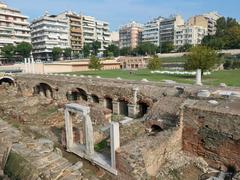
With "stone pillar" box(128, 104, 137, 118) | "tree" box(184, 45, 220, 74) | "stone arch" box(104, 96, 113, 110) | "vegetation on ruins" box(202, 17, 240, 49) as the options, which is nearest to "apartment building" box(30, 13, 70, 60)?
"vegetation on ruins" box(202, 17, 240, 49)

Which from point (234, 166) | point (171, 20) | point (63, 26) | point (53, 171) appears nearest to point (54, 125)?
point (53, 171)

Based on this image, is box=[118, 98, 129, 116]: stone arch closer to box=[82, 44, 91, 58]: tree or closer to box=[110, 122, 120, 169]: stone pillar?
box=[110, 122, 120, 169]: stone pillar

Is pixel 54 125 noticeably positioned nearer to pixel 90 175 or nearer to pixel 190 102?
pixel 90 175

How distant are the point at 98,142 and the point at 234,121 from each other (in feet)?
23.8

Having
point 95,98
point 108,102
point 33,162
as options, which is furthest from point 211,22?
point 33,162

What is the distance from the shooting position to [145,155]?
984cm

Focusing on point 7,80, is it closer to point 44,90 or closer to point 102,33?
point 44,90

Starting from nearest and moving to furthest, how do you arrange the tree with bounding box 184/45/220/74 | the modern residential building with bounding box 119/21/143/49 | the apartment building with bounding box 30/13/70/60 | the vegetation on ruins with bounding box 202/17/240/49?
the tree with bounding box 184/45/220/74
the vegetation on ruins with bounding box 202/17/240/49
the apartment building with bounding box 30/13/70/60
the modern residential building with bounding box 119/21/143/49

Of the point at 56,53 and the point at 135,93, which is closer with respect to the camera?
the point at 135,93

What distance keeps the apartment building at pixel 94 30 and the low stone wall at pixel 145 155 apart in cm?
8473

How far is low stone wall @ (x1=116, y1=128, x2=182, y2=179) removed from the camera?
9.68m

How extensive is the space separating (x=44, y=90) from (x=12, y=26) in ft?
161

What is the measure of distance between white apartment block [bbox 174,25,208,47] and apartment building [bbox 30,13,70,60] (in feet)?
145

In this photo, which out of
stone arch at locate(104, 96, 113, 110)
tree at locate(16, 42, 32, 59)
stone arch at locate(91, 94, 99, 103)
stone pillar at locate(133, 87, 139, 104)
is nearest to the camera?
stone pillar at locate(133, 87, 139, 104)
